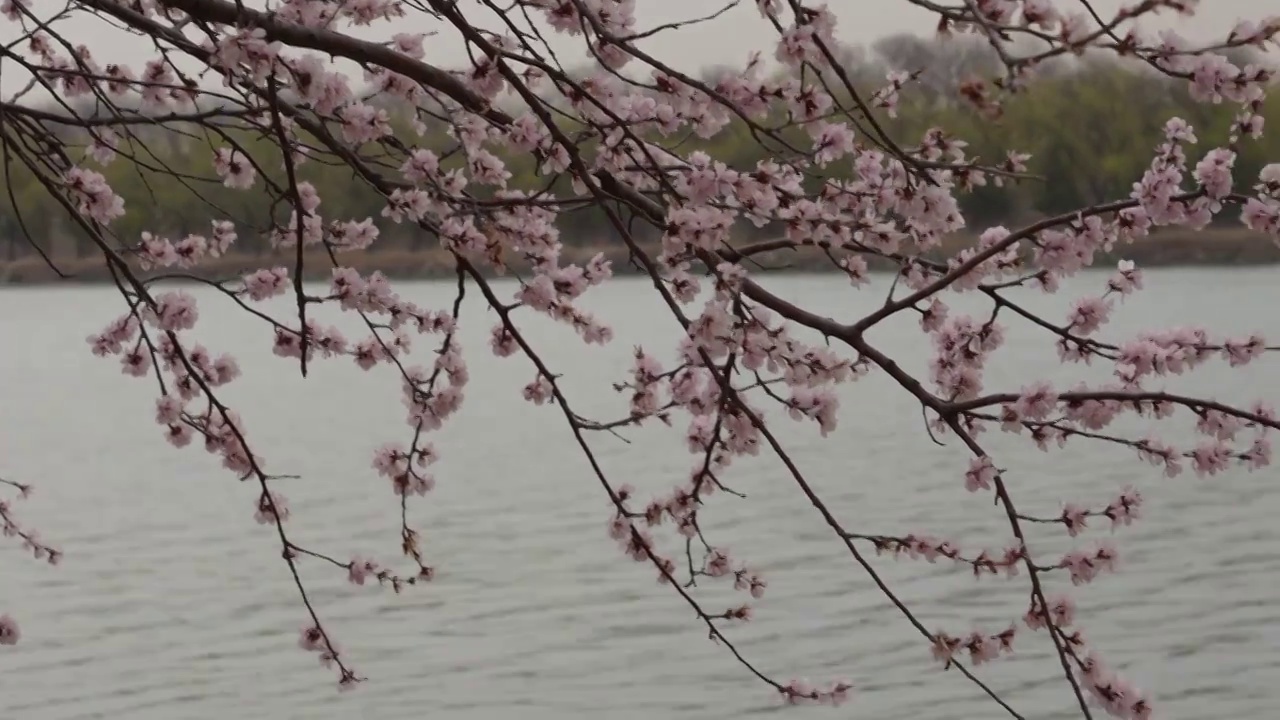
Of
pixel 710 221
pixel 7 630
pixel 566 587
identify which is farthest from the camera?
pixel 566 587

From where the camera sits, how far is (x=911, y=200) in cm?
372

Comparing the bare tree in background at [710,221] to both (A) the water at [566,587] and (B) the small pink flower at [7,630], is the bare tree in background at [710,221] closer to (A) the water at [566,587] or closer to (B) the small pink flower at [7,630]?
(B) the small pink flower at [7,630]

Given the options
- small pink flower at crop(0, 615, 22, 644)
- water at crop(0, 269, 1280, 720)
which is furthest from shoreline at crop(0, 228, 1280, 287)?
small pink flower at crop(0, 615, 22, 644)

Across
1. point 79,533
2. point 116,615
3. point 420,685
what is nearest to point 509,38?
point 420,685

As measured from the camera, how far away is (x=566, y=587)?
13.0 meters

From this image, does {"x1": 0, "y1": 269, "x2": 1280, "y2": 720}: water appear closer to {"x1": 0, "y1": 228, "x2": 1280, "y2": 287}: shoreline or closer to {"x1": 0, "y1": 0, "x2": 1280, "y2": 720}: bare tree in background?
{"x1": 0, "y1": 0, "x2": 1280, "y2": 720}: bare tree in background

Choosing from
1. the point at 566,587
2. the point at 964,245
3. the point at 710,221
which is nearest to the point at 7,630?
the point at 710,221

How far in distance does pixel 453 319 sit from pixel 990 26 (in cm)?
212

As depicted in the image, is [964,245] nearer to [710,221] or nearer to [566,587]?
[566,587]

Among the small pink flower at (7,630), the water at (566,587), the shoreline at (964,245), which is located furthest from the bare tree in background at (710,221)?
the shoreline at (964,245)

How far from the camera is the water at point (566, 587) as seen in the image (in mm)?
10453

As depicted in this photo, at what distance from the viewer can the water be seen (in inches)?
412

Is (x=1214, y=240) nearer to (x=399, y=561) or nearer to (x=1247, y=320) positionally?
(x=1247, y=320)

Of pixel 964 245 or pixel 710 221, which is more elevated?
pixel 964 245
